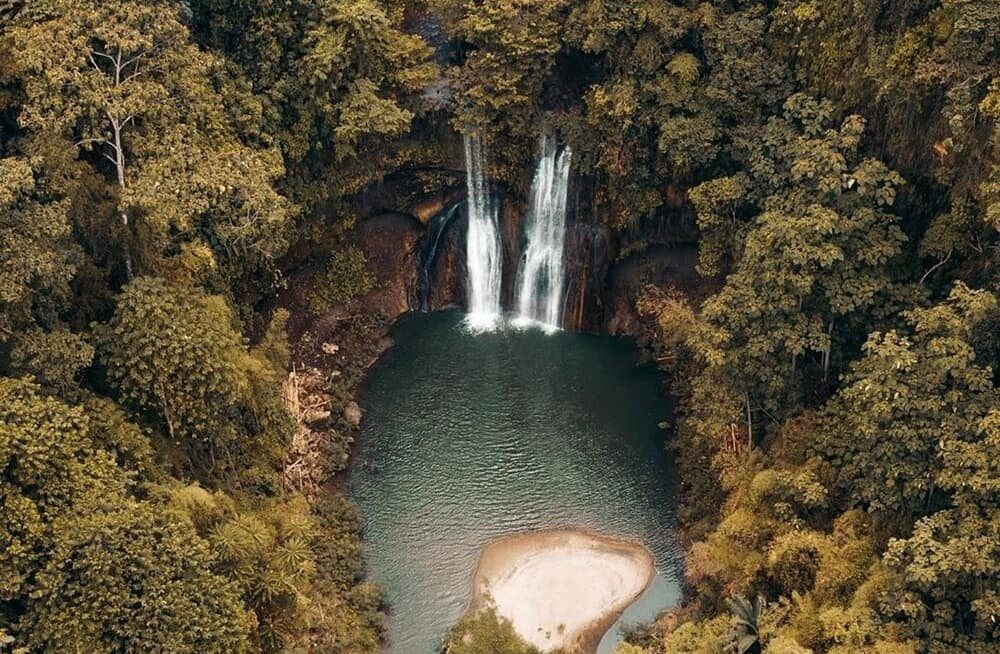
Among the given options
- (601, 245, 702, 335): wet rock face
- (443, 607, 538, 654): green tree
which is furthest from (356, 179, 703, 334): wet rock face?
(443, 607, 538, 654): green tree

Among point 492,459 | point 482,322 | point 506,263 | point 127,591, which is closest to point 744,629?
point 492,459

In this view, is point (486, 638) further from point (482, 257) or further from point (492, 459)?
point (482, 257)

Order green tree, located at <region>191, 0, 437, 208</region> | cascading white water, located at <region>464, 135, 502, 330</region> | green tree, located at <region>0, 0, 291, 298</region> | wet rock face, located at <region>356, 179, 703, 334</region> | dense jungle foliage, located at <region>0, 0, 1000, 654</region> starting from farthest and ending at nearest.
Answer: cascading white water, located at <region>464, 135, 502, 330</region> < wet rock face, located at <region>356, 179, 703, 334</region> < green tree, located at <region>191, 0, 437, 208</region> < green tree, located at <region>0, 0, 291, 298</region> < dense jungle foliage, located at <region>0, 0, 1000, 654</region>

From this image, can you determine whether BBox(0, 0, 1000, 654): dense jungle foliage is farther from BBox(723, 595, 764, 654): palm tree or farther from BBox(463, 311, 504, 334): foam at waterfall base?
BBox(463, 311, 504, 334): foam at waterfall base

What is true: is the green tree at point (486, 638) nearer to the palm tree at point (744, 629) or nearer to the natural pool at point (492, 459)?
the natural pool at point (492, 459)

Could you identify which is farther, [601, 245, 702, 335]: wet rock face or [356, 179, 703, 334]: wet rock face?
[356, 179, 703, 334]: wet rock face

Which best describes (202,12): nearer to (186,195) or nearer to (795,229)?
(186,195)
